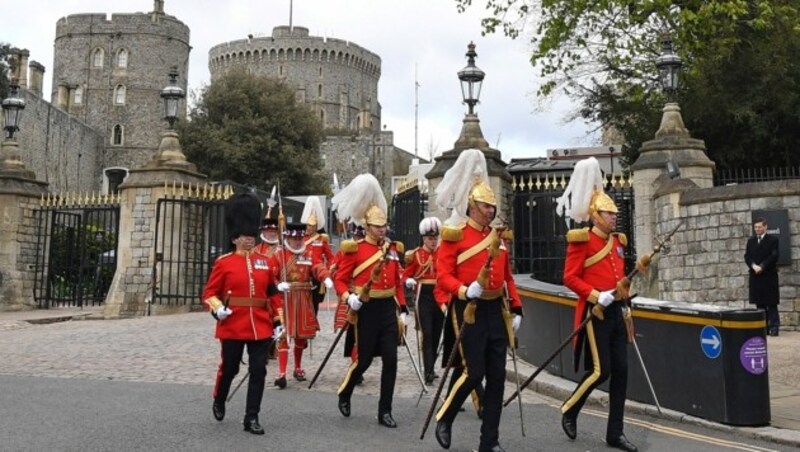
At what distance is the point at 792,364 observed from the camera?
929 cm

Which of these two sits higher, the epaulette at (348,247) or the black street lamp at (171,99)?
the black street lamp at (171,99)

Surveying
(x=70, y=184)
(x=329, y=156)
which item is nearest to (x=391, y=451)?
(x=70, y=184)

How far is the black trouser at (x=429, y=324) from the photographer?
29.2 ft

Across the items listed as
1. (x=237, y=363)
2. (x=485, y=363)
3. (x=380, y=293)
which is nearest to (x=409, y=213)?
(x=380, y=293)

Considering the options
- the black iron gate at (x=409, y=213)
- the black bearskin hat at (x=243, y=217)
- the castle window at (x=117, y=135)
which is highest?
the castle window at (x=117, y=135)

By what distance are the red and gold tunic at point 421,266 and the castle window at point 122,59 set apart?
6290 centimetres

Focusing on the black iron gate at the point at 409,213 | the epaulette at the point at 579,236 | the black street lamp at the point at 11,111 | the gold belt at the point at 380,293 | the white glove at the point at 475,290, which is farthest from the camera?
the black street lamp at the point at 11,111

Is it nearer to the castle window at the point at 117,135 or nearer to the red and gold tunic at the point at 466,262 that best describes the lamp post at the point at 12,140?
the red and gold tunic at the point at 466,262

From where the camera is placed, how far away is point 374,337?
6828mm

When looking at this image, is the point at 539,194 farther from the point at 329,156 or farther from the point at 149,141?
the point at 329,156

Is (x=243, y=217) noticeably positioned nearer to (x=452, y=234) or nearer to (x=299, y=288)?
(x=452, y=234)

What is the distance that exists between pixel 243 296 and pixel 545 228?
10.8 m

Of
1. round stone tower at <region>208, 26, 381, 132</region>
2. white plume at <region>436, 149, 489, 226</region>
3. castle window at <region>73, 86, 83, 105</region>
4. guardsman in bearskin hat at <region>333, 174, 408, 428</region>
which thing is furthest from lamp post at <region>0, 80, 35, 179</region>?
round stone tower at <region>208, 26, 381, 132</region>

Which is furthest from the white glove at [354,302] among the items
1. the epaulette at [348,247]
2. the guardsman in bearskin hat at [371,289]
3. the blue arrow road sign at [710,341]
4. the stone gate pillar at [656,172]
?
the stone gate pillar at [656,172]
